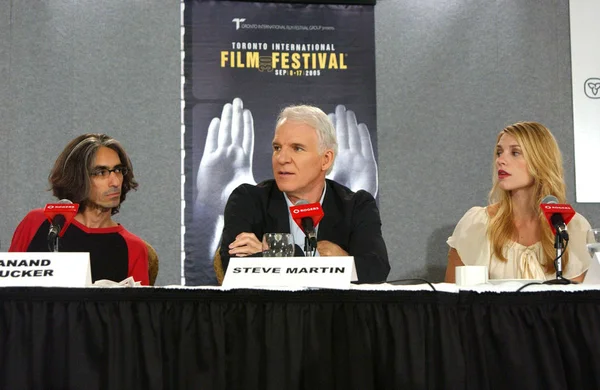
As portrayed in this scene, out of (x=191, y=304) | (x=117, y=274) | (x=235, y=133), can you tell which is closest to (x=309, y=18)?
(x=235, y=133)

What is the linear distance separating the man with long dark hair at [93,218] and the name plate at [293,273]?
3.81ft

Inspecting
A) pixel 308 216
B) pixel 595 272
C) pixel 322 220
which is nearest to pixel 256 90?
pixel 322 220

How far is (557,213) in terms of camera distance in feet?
6.81

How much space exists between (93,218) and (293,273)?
138 cm

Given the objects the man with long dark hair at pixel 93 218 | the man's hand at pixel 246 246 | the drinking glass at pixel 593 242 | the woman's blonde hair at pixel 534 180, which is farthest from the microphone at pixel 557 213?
the man with long dark hair at pixel 93 218

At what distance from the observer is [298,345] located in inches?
60.6

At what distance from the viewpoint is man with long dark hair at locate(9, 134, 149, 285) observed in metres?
2.72

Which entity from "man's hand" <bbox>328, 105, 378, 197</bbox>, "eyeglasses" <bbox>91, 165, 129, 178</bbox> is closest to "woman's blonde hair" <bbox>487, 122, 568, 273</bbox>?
"man's hand" <bbox>328, 105, 378, 197</bbox>

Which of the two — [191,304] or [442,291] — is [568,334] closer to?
[442,291]

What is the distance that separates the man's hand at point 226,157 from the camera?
12.7 feet

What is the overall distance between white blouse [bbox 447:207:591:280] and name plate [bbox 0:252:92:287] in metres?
1.57

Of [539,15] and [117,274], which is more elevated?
[539,15]

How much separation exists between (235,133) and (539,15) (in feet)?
6.27

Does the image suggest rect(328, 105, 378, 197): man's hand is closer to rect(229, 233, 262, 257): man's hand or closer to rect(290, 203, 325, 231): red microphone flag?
rect(229, 233, 262, 257): man's hand
